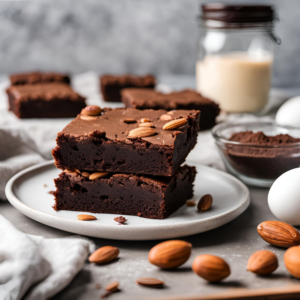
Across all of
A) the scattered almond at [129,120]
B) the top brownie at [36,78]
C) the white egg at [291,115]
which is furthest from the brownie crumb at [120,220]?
the top brownie at [36,78]

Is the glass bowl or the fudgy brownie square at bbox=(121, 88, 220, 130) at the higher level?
the fudgy brownie square at bbox=(121, 88, 220, 130)

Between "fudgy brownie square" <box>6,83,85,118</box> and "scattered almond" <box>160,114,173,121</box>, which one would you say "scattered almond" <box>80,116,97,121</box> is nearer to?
"scattered almond" <box>160,114,173,121</box>

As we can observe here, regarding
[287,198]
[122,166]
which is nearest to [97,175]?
[122,166]

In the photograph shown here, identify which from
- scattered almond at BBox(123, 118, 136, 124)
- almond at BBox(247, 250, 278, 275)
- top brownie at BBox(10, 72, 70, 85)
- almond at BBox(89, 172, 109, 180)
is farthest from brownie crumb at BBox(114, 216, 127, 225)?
top brownie at BBox(10, 72, 70, 85)

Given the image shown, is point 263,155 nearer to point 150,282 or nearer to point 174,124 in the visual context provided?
point 174,124

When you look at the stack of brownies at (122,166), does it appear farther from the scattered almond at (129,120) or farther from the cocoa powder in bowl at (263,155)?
the cocoa powder in bowl at (263,155)

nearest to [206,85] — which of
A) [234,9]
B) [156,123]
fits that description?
[234,9]
